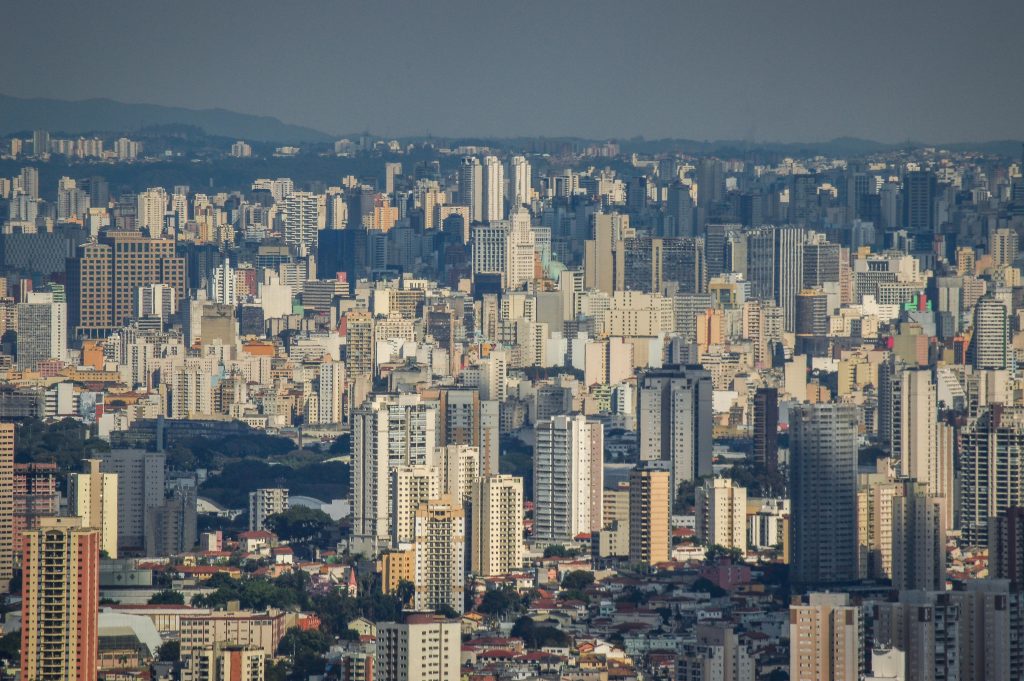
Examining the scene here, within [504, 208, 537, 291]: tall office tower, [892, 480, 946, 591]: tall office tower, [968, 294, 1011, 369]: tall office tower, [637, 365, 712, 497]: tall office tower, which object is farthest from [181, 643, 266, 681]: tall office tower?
[504, 208, 537, 291]: tall office tower

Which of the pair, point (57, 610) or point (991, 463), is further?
point (991, 463)

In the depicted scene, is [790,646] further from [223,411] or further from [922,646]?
[223,411]

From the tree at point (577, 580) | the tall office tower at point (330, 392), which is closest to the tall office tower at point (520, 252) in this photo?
the tall office tower at point (330, 392)

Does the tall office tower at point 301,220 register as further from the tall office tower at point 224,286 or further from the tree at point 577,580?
the tree at point 577,580

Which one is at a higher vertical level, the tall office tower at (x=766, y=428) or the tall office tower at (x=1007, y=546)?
the tall office tower at (x=766, y=428)

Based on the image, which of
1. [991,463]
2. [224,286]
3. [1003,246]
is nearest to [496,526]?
[991,463]

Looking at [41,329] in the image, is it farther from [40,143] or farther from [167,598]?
[167,598]
